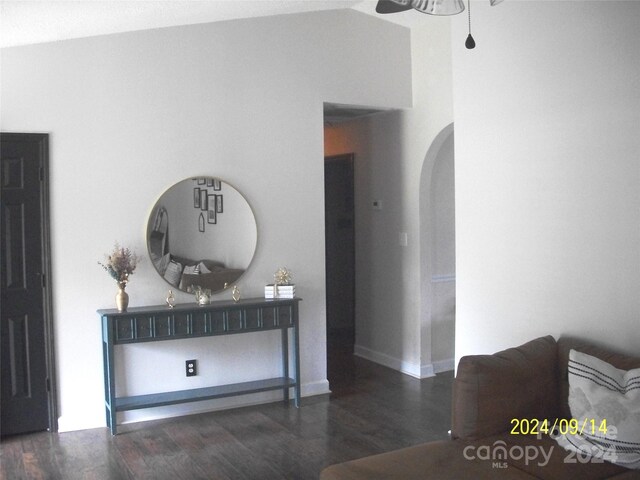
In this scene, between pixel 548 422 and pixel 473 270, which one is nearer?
pixel 548 422

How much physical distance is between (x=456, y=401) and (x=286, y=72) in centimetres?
309

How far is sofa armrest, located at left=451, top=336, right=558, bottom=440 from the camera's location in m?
3.02

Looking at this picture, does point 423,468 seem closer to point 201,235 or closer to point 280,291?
point 280,291

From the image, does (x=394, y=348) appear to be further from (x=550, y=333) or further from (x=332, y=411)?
(x=550, y=333)

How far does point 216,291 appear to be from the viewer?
502cm

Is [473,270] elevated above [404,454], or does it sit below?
above

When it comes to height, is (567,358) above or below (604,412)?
above

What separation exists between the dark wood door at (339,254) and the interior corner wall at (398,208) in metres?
0.30

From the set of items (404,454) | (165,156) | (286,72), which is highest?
(286,72)

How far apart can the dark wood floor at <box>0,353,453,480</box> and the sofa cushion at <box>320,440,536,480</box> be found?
1.01m

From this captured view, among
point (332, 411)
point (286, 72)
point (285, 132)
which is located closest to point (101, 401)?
point (332, 411)

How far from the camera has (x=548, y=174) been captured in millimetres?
3648

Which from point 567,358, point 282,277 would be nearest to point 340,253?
point 282,277

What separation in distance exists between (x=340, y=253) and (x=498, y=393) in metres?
4.49
